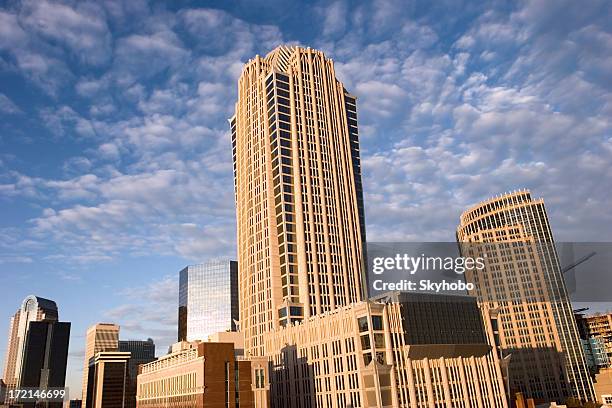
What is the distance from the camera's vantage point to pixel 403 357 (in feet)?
443

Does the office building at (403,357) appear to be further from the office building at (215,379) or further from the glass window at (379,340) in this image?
the office building at (215,379)

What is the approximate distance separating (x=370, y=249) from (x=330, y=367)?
169 ft

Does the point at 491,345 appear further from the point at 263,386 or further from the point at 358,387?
the point at 263,386

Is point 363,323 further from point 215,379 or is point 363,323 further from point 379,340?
point 215,379

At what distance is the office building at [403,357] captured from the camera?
132m

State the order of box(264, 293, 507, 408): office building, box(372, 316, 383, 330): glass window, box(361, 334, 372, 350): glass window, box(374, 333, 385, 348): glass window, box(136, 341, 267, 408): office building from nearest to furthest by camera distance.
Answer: box(136, 341, 267, 408): office building → box(264, 293, 507, 408): office building → box(374, 333, 385, 348): glass window → box(361, 334, 372, 350): glass window → box(372, 316, 383, 330): glass window

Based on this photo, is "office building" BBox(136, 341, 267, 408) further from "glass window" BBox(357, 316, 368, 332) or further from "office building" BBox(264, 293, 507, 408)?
"glass window" BBox(357, 316, 368, 332)

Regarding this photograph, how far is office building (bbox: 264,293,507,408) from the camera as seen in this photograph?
433 feet

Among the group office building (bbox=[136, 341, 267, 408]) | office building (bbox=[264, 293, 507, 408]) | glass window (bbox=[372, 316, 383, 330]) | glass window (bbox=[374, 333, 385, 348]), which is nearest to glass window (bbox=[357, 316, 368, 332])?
office building (bbox=[264, 293, 507, 408])

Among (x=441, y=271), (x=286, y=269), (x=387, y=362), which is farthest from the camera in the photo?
(x=286, y=269)

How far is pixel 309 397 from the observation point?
153500 mm

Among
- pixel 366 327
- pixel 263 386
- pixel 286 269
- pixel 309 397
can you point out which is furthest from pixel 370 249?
pixel 286 269

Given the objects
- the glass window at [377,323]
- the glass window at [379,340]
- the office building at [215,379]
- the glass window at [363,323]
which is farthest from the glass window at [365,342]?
the office building at [215,379]

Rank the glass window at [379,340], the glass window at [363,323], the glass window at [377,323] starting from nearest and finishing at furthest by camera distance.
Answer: the glass window at [379,340] → the glass window at [377,323] → the glass window at [363,323]
